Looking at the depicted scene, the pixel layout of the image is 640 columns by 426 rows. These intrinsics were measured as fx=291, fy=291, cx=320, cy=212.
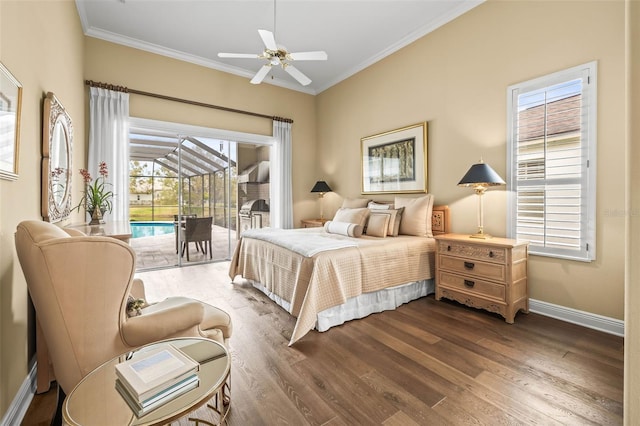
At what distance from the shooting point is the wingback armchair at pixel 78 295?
1151mm

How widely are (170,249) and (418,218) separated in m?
4.24

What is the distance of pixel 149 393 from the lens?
916 millimetres

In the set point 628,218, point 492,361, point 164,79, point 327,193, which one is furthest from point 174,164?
point 628,218

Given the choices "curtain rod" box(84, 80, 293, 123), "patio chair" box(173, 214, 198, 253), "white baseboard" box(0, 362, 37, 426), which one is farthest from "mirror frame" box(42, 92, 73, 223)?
"patio chair" box(173, 214, 198, 253)

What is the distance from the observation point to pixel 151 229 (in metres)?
5.27

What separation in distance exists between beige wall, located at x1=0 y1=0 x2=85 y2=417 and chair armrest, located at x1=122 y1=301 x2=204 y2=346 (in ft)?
2.16

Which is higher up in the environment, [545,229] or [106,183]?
[106,183]

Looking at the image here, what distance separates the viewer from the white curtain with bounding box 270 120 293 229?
560 centimetres

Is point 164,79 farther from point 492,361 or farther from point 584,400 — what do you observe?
point 584,400

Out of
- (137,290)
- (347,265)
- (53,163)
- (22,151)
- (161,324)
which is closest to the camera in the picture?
(161,324)

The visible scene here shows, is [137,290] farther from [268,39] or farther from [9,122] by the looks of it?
[268,39]

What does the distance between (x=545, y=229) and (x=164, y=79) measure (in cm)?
536

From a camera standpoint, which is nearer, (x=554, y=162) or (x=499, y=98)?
(x=554, y=162)

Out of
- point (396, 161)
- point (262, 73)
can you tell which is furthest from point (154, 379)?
point (396, 161)
